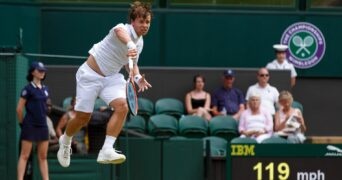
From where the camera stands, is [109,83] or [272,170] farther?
[272,170]

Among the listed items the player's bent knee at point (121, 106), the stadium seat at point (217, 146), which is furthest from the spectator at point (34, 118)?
the player's bent knee at point (121, 106)

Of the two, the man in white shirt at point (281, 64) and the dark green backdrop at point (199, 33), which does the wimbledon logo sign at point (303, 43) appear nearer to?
the dark green backdrop at point (199, 33)

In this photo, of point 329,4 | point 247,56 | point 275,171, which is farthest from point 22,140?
point 329,4

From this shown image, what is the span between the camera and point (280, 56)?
773 inches

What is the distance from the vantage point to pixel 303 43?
842 inches

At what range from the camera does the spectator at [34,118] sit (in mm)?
15773

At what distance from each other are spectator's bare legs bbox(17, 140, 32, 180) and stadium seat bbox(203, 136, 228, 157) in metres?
2.70

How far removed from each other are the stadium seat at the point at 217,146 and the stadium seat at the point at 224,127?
563 mm

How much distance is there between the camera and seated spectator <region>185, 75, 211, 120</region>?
18.5 m

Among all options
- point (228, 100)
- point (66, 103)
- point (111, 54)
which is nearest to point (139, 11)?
point (111, 54)

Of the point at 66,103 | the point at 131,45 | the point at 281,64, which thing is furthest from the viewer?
the point at 281,64

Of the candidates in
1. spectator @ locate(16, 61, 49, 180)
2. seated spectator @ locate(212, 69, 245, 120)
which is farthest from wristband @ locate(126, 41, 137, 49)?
seated spectator @ locate(212, 69, 245, 120)

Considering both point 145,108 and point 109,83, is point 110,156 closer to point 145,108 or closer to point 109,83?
point 109,83

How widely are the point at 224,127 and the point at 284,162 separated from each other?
80.0 inches
